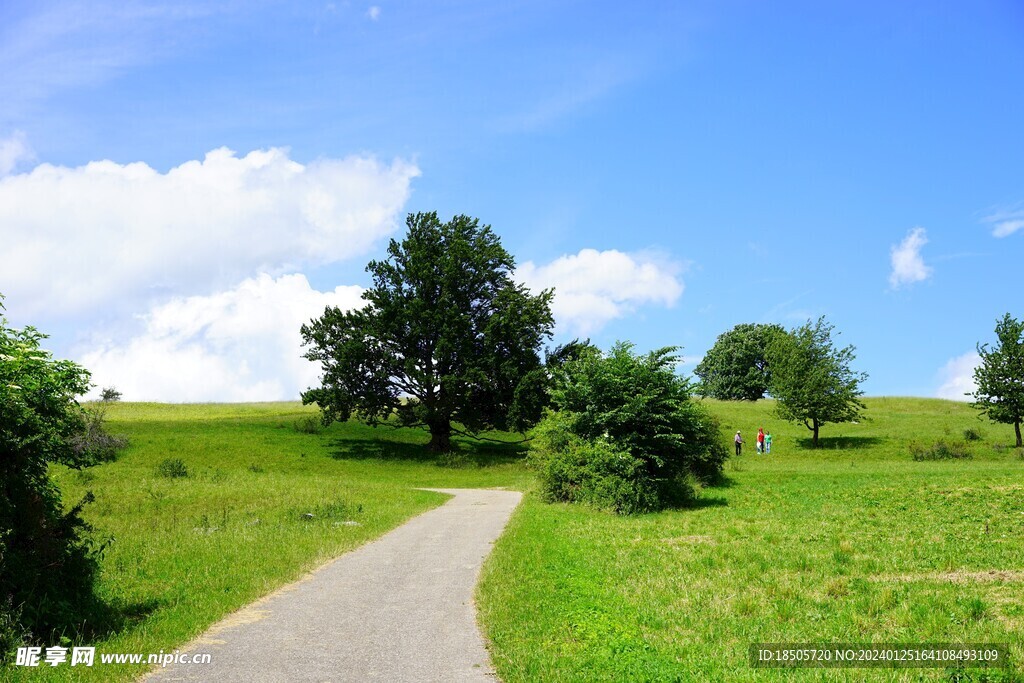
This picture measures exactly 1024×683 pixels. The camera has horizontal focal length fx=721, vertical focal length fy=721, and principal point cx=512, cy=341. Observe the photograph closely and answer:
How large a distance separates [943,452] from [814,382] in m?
12.1

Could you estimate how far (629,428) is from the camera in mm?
28453

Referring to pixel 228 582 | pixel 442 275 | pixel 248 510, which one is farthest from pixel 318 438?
pixel 228 582

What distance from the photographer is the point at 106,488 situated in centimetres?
3550

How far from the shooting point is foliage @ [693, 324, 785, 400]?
11700cm

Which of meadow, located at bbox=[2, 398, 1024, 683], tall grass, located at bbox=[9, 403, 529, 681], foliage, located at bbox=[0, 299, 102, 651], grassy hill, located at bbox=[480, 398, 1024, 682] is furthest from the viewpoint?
tall grass, located at bbox=[9, 403, 529, 681]

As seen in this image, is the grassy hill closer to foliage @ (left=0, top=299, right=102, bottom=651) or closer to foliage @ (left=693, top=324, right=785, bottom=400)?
foliage @ (left=0, top=299, right=102, bottom=651)

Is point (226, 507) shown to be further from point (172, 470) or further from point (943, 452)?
point (943, 452)

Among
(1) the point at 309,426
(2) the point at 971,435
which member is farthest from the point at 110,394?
(2) the point at 971,435

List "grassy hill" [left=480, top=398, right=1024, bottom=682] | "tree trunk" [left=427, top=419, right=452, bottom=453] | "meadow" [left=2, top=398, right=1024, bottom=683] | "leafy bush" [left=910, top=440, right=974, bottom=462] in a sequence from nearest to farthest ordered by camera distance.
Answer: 1. "grassy hill" [left=480, top=398, right=1024, bottom=682]
2. "meadow" [left=2, top=398, right=1024, bottom=683]
3. "leafy bush" [left=910, top=440, right=974, bottom=462]
4. "tree trunk" [left=427, top=419, right=452, bottom=453]

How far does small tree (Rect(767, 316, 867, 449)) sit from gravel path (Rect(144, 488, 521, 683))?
168 ft

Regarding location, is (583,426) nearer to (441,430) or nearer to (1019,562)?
(1019,562)

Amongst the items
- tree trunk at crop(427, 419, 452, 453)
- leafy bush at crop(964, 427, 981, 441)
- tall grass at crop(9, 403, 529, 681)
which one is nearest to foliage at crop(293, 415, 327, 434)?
tall grass at crop(9, 403, 529, 681)

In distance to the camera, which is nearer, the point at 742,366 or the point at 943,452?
the point at 943,452

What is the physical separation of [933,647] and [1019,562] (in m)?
7.23
